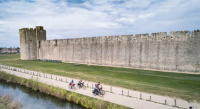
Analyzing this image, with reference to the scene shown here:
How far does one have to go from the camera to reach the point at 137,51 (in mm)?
20500

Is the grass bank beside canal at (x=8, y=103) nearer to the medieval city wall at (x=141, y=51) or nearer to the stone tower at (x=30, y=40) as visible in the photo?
the medieval city wall at (x=141, y=51)

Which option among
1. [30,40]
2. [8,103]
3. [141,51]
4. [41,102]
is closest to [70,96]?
[41,102]

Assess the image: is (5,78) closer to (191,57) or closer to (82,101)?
(82,101)

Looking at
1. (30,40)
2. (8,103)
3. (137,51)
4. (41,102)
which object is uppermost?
(30,40)

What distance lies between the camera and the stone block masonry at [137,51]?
16750 millimetres

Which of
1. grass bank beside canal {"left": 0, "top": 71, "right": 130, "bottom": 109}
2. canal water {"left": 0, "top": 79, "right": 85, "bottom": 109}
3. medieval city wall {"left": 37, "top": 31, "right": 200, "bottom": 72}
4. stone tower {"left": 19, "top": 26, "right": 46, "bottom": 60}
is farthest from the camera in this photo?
stone tower {"left": 19, "top": 26, "right": 46, "bottom": 60}

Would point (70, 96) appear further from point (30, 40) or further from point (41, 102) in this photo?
point (30, 40)

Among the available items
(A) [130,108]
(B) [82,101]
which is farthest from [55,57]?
(A) [130,108]

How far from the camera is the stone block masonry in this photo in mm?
16750

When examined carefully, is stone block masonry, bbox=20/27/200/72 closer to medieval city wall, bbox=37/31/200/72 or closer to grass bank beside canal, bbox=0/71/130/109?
medieval city wall, bbox=37/31/200/72

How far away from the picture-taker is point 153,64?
19125 millimetres

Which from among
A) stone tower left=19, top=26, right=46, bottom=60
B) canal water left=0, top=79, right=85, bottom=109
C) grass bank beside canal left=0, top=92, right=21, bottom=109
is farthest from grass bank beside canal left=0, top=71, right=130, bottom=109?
stone tower left=19, top=26, right=46, bottom=60

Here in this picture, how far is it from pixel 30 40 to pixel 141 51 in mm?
29583

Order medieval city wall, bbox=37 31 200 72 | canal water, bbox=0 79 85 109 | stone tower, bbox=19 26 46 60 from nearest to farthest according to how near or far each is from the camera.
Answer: canal water, bbox=0 79 85 109
medieval city wall, bbox=37 31 200 72
stone tower, bbox=19 26 46 60
